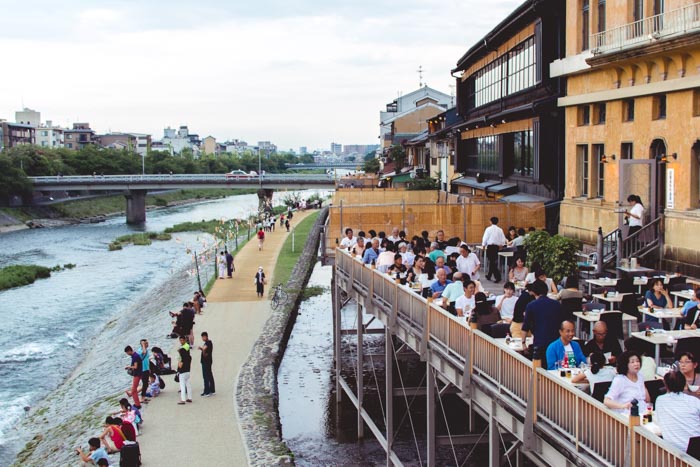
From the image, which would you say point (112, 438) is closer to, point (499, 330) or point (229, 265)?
point (499, 330)

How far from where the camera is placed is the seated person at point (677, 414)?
8.03 m

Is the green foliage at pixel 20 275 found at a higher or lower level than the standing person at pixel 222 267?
lower

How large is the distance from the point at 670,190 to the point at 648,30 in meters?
4.02

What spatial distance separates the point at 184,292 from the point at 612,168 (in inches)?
1107

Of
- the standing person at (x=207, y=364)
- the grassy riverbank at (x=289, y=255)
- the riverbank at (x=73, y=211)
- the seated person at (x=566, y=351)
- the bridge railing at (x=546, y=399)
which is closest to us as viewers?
the bridge railing at (x=546, y=399)

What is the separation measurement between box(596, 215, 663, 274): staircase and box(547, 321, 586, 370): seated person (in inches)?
400

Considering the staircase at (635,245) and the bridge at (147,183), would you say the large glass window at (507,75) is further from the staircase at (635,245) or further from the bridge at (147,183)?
the bridge at (147,183)

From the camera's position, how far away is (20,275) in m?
56.4

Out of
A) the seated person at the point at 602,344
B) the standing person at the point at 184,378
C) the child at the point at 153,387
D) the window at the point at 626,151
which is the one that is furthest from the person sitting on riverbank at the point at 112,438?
the window at the point at 626,151

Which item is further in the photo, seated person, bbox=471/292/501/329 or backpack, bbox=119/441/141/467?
backpack, bbox=119/441/141/467

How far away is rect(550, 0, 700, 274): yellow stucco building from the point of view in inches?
752

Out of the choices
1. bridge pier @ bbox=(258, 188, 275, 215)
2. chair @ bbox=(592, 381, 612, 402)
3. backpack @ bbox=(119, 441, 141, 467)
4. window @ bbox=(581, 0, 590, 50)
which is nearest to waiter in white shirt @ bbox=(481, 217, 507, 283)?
window @ bbox=(581, 0, 590, 50)

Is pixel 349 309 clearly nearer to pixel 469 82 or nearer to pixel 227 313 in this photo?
pixel 227 313

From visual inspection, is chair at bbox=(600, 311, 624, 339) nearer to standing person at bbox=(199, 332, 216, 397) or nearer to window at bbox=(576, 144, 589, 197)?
standing person at bbox=(199, 332, 216, 397)
